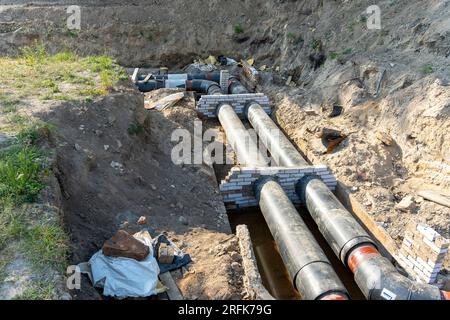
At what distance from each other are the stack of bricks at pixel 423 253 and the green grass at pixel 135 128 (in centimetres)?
567

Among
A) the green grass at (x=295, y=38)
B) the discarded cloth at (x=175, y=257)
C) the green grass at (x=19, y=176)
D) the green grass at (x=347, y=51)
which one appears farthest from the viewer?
the green grass at (x=295, y=38)

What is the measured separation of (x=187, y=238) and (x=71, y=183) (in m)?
2.10

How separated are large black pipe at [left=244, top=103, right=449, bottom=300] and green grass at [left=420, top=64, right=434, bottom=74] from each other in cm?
386

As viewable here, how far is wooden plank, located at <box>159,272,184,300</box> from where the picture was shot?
15.5 feet

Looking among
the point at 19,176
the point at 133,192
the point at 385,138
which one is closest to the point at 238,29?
the point at 385,138

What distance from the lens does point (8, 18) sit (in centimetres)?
1642

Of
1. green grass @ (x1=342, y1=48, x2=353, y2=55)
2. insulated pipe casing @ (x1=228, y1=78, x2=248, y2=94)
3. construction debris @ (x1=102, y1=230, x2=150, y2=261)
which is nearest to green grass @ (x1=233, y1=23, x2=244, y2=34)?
insulated pipe casing @ (x1=228, y1=78, x2=248, y2=94)

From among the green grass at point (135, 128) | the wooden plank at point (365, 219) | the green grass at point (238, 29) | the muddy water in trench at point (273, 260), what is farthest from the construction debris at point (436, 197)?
the green grass at point (238, 29)

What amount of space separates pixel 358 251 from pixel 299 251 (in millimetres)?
901

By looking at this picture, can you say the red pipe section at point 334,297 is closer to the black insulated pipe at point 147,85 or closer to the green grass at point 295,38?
the black insulated pipe at point 147,85

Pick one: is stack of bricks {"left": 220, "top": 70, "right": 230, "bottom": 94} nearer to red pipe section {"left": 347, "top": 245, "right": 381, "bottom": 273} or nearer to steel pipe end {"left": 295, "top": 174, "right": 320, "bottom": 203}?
steel pipe end {"left": 295, "top": 174, "right": 320, "bottom": 203}

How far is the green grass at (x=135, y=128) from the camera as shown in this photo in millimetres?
7828

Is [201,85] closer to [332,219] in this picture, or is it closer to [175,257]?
[332,219]

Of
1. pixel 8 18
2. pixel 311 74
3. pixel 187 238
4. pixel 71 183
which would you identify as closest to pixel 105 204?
pixel 71 183
